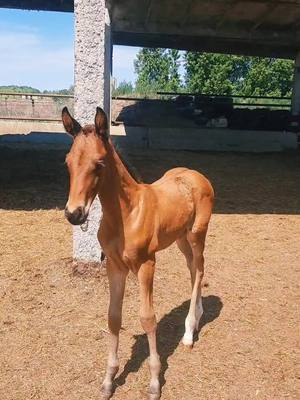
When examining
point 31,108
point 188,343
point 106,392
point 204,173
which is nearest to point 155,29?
point 204,173

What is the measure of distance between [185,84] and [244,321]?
4325 cm

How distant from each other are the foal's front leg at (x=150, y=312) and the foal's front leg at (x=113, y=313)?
21cm

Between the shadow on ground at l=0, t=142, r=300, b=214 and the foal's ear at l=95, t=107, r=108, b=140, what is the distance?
18.6 feet

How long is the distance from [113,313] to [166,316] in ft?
4.12

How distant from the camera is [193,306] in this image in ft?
13.0

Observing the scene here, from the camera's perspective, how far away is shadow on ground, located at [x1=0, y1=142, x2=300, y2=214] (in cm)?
858

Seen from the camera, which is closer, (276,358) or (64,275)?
(276,358)

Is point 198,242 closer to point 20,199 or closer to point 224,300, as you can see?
point 224,300

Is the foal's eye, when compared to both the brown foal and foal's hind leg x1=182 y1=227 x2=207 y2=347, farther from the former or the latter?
foal's hind leg x1=182 y1=227 x2=207 y2=347

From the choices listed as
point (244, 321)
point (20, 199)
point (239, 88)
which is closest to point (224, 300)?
point (244, 321)

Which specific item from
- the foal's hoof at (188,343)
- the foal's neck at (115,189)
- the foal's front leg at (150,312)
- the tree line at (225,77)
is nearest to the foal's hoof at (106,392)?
the foal's front leg at (150,312)

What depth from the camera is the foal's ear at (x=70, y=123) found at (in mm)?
2576

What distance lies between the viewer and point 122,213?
3.01 meters

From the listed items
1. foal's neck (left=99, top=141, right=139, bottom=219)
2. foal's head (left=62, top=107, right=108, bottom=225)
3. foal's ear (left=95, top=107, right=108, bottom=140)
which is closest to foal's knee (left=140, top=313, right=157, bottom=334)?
foal's neck (left=99, top=141, right=139, bottom=219)
